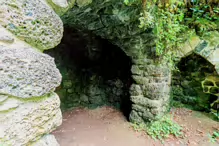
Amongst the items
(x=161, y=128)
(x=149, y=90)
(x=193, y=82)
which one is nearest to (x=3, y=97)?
(x=149, y=90)

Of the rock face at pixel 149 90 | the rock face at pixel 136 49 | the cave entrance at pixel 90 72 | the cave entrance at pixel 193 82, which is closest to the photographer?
the rock face at pixel 136 49

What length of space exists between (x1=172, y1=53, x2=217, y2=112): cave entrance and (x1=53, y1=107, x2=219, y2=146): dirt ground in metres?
0.22

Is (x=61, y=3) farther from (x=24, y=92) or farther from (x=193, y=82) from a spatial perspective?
(x=193, y=82)

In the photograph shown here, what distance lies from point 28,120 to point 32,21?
395 mm

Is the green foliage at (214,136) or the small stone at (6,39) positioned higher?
the small stone at (6,39)

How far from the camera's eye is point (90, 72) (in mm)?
A: 3855

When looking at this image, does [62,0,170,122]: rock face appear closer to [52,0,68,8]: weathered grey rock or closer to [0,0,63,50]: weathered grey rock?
[52,0,68,8]: weathered grey rock

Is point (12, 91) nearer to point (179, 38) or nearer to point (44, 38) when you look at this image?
point (44, 38)

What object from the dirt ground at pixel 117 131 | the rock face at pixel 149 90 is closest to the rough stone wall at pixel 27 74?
the dirt ground at pixel 117 131

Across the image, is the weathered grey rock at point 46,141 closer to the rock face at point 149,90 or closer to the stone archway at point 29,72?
the stone archway at point 29,72

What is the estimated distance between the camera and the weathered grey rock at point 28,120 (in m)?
0.59

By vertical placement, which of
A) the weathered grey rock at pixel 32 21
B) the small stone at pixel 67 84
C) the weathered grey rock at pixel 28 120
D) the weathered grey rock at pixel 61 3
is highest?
the weathered grey rock at pixel 61 3

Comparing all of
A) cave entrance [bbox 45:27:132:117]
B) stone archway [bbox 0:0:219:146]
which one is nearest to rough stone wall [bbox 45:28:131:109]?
cave entrance [bbox 45:27:132:117]

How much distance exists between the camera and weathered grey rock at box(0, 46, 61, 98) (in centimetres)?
59
